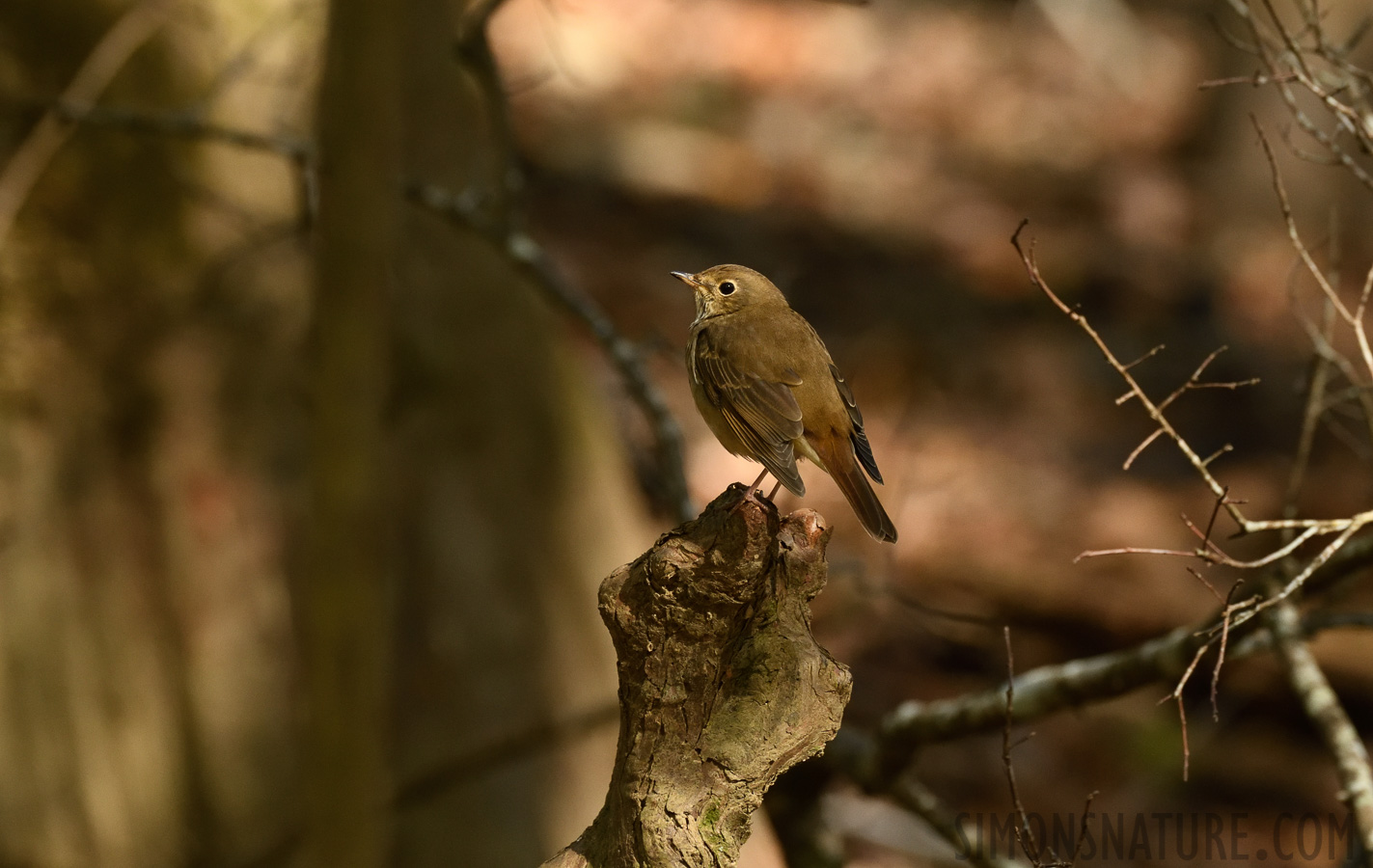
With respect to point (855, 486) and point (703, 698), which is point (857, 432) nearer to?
point (855, 486)

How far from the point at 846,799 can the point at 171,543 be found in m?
3.52

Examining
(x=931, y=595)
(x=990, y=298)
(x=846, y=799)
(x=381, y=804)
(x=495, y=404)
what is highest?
(x=495, y=404)

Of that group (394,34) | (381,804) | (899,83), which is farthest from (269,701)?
(899,83)

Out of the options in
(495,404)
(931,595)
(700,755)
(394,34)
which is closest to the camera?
(700,755)

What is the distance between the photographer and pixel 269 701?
462 cm

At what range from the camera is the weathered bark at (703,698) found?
211 cm

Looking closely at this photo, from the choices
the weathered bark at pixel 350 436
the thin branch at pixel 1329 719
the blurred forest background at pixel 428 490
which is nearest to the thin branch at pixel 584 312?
the blurred forest background at pixel 428 490

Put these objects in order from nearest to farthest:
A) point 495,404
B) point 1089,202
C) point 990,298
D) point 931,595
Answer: point 495,404, point 931,595, point 990,298, point 1089,202

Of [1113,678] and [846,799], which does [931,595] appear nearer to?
[846,799]

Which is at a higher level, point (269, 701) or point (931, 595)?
point (269, 701)

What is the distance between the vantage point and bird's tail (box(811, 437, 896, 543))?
3162 mm

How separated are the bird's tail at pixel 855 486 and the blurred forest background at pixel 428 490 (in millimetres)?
515

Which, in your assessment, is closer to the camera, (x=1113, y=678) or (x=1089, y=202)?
(x=1113, y=678)

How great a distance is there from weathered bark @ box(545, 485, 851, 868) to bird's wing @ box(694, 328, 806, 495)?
91 cm
